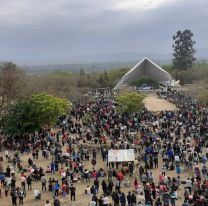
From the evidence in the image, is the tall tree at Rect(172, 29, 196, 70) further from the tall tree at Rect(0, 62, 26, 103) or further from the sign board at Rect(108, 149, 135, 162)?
the sign board at Rect(108, 149, 135, 162)

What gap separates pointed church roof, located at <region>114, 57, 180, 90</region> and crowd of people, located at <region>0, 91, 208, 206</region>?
3530 centimetres

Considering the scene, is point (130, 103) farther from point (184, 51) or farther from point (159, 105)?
point (184, 51)

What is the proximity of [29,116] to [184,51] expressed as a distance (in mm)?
65411

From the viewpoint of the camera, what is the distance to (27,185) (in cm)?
2336

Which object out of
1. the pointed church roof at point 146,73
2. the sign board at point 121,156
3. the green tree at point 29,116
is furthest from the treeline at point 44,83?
the sign board at point 121,156

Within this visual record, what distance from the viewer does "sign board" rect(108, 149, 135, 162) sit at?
82.3 feet

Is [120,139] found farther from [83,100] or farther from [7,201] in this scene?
[83,100]

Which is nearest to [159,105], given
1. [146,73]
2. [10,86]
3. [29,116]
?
[10,86]

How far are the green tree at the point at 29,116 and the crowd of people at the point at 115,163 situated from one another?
77 centimetres

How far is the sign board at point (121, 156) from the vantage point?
25.1 meters

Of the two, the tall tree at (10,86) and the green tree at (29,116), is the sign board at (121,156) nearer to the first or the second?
the green tree at (29,116)

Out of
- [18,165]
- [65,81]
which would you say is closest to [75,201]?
[18,165]

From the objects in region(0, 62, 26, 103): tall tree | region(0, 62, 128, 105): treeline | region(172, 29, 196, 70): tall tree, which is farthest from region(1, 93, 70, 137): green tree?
region(172, 29, 196, 70): tall tree

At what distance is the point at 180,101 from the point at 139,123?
1692 centimetres
